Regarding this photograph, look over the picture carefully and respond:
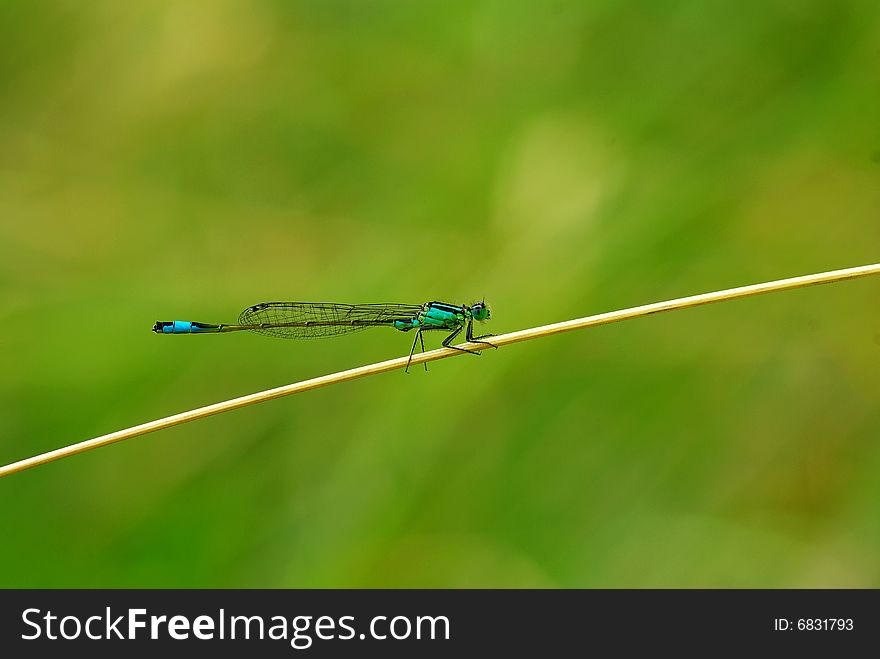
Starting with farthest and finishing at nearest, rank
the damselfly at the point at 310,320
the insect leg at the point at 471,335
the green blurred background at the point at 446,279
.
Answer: the damselfly at the point at 310,320 → the green blurred background at the point at 446,279 → the insect leg at the point at 471,335

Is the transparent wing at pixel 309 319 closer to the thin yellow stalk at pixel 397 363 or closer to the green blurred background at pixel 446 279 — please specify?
the green blurred background at pixel 446 279

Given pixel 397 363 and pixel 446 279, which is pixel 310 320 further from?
pixel 397 363

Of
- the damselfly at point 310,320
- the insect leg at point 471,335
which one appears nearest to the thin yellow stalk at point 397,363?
the insect leg at point 471,335

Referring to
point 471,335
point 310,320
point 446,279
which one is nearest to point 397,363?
point 471,335

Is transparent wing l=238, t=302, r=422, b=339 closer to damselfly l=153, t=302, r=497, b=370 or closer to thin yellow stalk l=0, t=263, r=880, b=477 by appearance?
damselfly l=153, t=302, r=497, b=370
